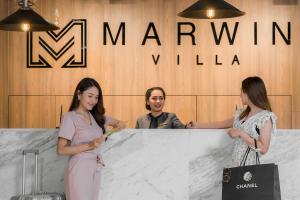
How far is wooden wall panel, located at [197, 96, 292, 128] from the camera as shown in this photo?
7438mm

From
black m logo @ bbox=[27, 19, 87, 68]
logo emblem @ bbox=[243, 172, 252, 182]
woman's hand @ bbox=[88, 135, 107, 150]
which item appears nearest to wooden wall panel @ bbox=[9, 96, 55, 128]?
black m logo @ bbox=[27, 19, 87, 68]

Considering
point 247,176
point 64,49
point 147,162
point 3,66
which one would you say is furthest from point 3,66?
point 247,176

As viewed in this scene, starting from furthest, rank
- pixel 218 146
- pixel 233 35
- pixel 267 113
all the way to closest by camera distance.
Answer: pixel 233 35 < pixel 218 146 < pixel 267 113

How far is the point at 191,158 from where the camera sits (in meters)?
4.78

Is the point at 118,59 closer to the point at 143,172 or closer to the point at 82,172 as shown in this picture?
the point at 143,172

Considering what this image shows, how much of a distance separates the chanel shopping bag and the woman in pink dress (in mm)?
894

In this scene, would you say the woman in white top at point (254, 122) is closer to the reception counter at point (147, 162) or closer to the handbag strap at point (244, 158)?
the handbag strap at point (244, 158)

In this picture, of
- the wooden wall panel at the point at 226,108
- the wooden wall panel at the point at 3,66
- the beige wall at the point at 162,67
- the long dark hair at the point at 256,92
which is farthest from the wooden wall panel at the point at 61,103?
the long dark hair at the point at 256,92

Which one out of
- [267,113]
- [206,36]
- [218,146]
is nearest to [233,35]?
[206,36]

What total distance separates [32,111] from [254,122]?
13.4ft

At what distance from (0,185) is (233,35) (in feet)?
12.1

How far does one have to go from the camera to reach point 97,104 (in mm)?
4316

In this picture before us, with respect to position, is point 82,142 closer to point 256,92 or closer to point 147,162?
point 147,162

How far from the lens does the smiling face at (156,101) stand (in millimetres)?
5918
